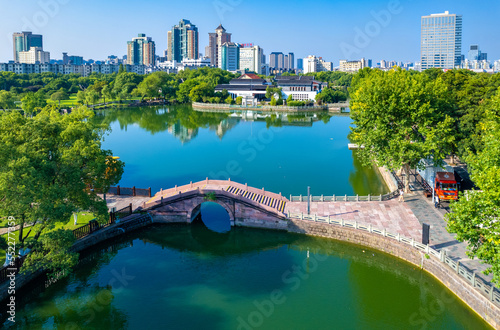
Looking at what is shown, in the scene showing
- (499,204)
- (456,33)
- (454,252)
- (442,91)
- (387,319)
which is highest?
(456,33)

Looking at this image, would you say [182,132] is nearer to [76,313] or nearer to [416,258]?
[76,313]

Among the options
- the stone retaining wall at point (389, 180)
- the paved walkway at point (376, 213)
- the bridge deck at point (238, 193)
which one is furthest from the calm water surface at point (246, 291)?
the stone retaining wall at point (389, 180)

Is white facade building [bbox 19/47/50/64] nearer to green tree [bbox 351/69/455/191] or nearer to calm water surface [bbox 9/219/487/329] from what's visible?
green tree [bbox 351/69/455/191]

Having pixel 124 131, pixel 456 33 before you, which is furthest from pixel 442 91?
pixel 456 33

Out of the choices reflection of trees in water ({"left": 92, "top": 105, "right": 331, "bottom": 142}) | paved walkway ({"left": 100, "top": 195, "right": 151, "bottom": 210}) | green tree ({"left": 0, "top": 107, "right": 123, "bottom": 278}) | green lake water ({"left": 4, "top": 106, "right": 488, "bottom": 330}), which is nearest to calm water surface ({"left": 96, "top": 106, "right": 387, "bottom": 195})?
reflection of trees in water ({"left": 92, "top": 105, "right": 331, "bottom": 142})

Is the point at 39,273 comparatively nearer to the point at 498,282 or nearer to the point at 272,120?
the point at 498,282

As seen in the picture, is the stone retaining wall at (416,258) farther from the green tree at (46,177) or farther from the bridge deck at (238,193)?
the green tree at (46,177)
